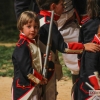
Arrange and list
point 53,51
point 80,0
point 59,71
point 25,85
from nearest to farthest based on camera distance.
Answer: point 25,85 → point 53,51 → point 59,71 → point 80,0

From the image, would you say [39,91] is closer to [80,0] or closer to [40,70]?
[40,70]

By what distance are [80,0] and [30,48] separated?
1.29 m

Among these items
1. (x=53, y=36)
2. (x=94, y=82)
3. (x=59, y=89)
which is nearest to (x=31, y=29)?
(x=53, y=36)

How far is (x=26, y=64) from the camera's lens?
11.8 feet

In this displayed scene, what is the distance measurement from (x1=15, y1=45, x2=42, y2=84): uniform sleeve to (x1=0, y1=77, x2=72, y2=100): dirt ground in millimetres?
2276

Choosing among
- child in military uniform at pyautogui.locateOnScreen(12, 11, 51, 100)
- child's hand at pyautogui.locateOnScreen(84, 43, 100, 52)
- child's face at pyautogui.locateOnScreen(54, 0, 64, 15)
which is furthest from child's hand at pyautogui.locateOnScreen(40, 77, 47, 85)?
child's face at pyautogui.locateOnScreen(54, 0, 64, 15)

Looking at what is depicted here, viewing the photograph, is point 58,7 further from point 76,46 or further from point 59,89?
point 59,89

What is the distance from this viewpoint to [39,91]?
3844 millimetres

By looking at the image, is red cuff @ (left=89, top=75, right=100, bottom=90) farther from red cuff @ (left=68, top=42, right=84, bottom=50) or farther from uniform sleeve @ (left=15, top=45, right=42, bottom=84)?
uniform sleeve @ (left=15, top=45, right=42, bottom=84)

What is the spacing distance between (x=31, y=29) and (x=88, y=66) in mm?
589

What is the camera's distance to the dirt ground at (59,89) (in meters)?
5.91

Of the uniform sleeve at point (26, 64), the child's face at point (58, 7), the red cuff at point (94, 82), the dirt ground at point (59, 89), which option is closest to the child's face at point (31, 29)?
the uniform sleeve at point (26, 64)

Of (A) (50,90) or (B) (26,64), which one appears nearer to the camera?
(B) (26,64)

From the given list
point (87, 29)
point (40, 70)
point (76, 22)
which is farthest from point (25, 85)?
point (76, 22)
